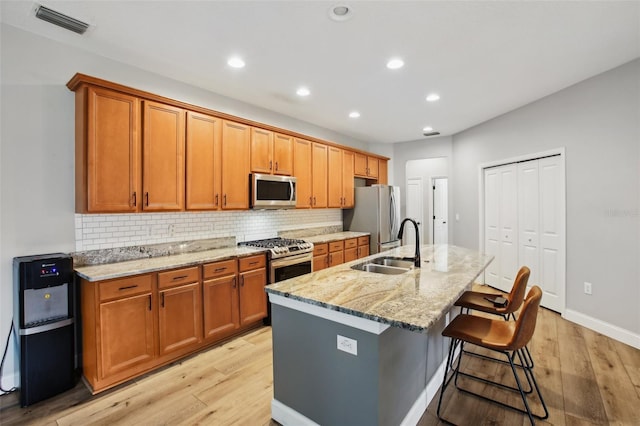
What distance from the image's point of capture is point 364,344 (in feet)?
5.11

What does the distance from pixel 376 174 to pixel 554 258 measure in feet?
10.8

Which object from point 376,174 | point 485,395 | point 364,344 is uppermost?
point 376,174

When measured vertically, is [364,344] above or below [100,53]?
below

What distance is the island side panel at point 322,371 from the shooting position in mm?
1555

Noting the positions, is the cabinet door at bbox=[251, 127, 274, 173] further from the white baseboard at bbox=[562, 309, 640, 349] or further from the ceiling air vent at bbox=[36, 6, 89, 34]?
the white baseboard at bbox=[562, 309, 640, 349]

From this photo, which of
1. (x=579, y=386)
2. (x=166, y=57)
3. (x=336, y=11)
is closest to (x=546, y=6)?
(x=336, y=11)

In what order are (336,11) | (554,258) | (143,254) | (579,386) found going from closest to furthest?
(336,11) → (579,386) → (143,254) → (554,258)

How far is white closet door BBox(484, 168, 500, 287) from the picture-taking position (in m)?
4.98

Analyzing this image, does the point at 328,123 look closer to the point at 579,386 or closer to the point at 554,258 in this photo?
the point at 554,258

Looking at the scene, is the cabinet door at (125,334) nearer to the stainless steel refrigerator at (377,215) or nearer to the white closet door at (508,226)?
the stainless steel refrigerator at (377,215)

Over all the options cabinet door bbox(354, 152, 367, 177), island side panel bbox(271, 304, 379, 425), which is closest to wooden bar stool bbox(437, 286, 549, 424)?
island side panel bbox(271, 304, 379, 425)

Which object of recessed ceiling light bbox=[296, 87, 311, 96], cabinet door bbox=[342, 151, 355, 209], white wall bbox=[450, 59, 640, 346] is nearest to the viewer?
white wall bbox=[450, 59, 640, 346]

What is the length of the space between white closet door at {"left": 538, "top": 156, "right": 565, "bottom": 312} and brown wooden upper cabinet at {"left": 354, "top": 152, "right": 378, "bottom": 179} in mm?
2787

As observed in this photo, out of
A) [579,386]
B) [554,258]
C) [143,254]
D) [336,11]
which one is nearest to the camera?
[336,11]
